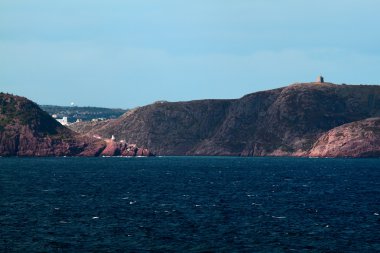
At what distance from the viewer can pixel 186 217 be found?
10062 cm

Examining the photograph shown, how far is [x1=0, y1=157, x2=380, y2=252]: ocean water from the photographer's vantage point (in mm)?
78250

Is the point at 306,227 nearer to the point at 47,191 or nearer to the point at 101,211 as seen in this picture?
the point at 101,211

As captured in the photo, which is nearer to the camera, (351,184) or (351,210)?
(351,210)

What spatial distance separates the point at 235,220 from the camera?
97625 mm

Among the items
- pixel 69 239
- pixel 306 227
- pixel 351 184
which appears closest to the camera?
pixel 69 239

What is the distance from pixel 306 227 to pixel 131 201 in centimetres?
3904

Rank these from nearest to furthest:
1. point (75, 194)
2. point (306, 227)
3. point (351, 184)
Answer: point (306, 227), point (75, 194), point (351, 184)

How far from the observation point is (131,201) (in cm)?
12256

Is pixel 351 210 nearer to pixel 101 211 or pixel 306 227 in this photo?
pixel 306 227

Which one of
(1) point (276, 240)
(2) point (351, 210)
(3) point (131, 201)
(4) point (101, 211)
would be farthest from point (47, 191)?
(1) point (276, 240)

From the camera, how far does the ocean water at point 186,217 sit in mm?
78250

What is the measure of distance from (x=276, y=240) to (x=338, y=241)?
274 inches

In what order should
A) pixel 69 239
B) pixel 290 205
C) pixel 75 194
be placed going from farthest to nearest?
pixel 75 194, pixel 290 205, pixel 69 239

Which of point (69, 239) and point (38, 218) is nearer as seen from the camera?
point (69, 239)
